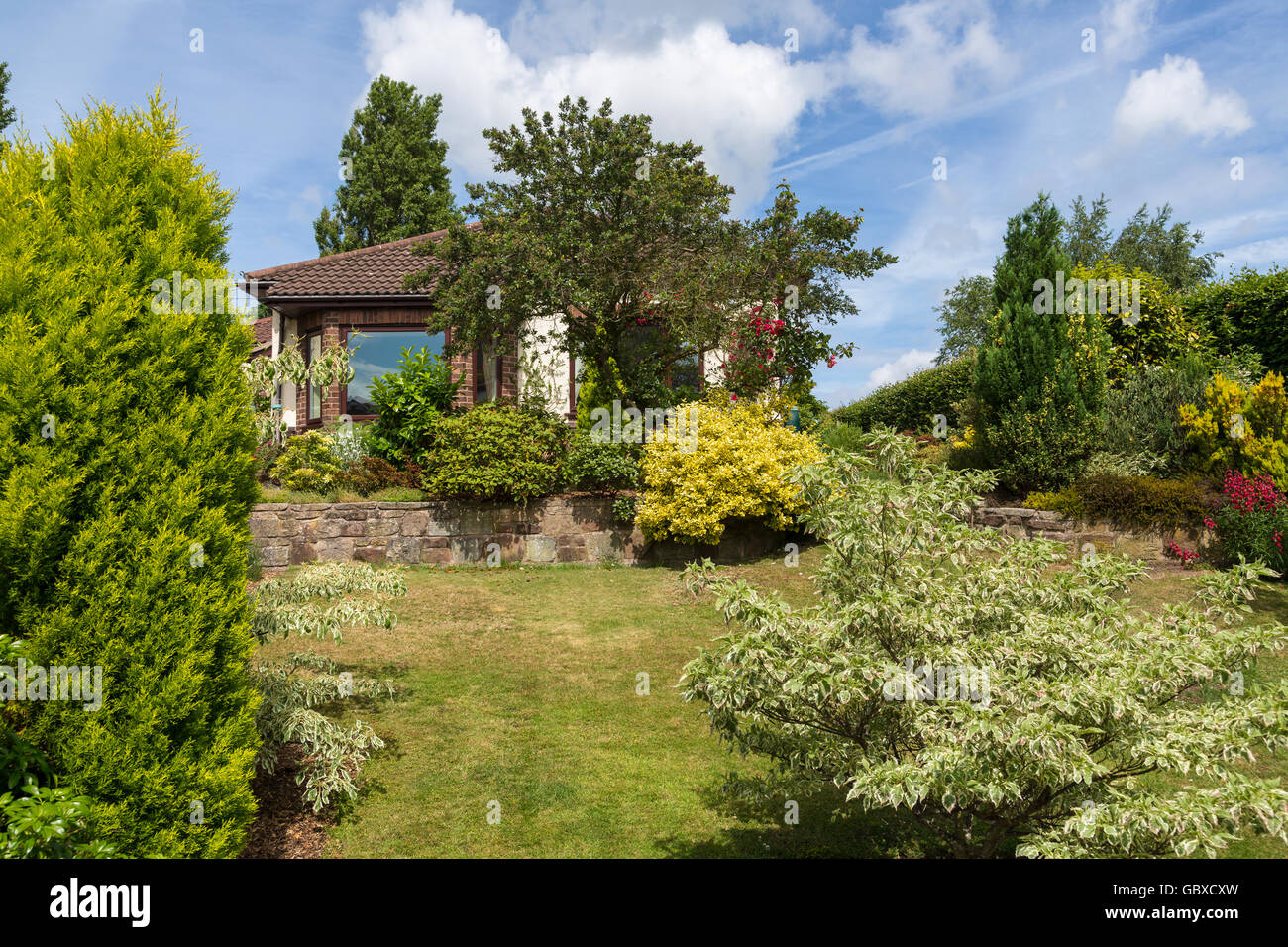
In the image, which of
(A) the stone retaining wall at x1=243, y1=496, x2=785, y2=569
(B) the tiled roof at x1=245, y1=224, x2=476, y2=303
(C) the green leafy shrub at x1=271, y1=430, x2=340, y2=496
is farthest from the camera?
(B) the tiled roof at x1=245, y1=224, x2=476, y2=303

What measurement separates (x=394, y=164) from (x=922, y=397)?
21.0 m

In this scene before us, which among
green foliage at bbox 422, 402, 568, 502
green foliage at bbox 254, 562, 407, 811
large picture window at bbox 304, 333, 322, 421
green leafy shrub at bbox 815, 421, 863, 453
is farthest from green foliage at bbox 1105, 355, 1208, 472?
large picture window at bbox 304, 333, 322, 421

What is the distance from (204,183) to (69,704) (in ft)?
9.33

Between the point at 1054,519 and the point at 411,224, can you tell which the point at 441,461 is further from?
the point at 411,224

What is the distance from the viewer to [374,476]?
14.7m

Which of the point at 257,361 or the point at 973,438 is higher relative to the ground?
Result: the point at 257,361

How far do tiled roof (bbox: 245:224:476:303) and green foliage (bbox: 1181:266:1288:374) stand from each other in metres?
15.1

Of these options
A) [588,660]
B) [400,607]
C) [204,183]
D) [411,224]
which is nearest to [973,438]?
[588,660]

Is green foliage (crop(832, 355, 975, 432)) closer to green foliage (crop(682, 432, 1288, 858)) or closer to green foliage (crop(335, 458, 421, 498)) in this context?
green foliage (crop(335, 458, 421, 498))

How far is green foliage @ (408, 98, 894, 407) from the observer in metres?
14.0

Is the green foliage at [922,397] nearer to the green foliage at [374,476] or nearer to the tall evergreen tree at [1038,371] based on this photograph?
the tall evergreen tree at [1038,371]

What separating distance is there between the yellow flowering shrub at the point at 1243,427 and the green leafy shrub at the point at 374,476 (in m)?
12.4

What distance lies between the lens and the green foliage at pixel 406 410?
629 inches

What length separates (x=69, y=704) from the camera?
12.4 feet
